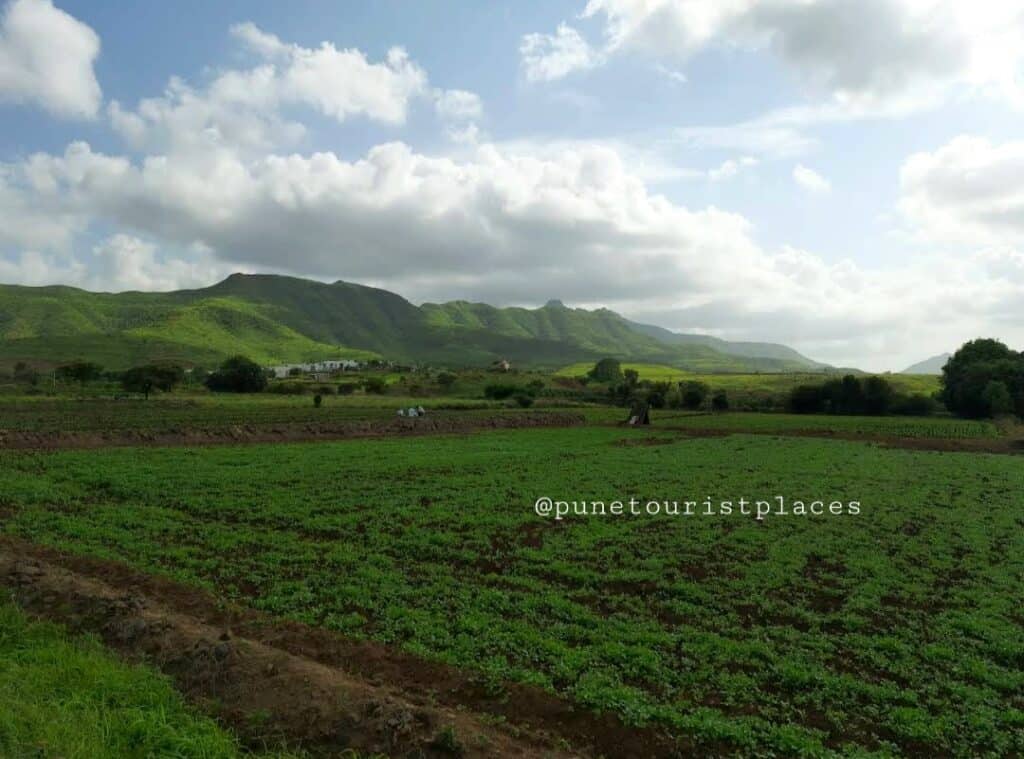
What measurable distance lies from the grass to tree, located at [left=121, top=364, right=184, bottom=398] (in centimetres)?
7653

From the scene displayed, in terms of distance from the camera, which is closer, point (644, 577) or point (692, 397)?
point (644, 577)

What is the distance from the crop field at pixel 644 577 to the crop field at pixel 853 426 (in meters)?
34.8

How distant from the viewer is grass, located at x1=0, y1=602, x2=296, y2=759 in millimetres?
6879

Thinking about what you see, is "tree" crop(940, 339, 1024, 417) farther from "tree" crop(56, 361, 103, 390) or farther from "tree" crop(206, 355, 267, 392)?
"tree" crop(56, 361, 103, 390)

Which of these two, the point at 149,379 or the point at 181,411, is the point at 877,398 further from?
the point at 149,379

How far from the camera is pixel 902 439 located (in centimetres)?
5744

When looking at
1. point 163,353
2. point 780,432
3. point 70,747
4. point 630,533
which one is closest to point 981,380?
point 780,432

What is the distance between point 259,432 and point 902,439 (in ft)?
187

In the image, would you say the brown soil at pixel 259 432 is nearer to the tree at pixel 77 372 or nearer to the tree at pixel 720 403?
the tree at pixel 720 403

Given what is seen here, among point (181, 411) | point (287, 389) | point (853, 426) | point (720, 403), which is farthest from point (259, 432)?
point (720, 403)

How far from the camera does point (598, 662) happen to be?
10.1 meters

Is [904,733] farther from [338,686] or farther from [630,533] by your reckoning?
[630,533]

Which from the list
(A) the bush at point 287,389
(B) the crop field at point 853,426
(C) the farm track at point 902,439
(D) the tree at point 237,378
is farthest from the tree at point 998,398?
(D) the tree at point 237,378

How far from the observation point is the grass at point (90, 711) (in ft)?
22.6
